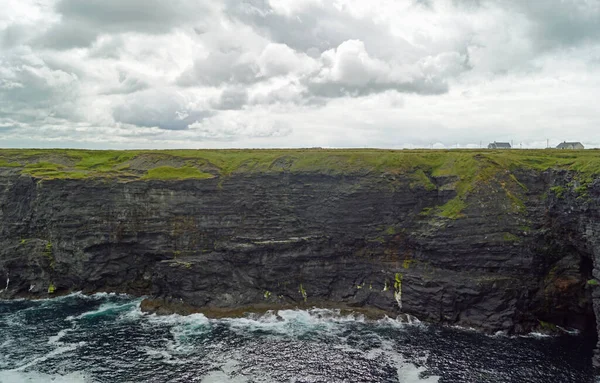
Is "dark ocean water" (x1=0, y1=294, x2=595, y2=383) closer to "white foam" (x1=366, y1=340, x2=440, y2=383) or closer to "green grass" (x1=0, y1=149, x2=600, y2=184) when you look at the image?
"white foam" (x1=366, y1=340, x2=440, y2=383)

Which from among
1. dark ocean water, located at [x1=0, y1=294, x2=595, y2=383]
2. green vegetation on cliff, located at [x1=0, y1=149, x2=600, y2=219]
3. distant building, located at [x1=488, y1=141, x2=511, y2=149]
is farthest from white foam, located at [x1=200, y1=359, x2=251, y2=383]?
distant building, located at [x1=488, y1=141, x2=511, y2=149]

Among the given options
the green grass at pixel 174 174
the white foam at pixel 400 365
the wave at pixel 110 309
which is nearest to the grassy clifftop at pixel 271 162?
the green grass at pixel 174 174

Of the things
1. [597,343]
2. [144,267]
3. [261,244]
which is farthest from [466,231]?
[144,267]

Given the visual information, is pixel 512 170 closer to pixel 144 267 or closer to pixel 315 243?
pixel 315 243

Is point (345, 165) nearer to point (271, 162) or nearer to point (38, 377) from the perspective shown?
point (271, 162)

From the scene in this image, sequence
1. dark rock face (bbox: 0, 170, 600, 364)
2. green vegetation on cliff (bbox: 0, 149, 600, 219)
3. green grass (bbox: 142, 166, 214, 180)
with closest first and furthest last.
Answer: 1. dark rock face (bbox: 0, 170, 600, 364)
2. green vegetation on cliff (bbox: 0, 149, 600, 219)
3. green grass (bbox: 142, 166, 214, 180)

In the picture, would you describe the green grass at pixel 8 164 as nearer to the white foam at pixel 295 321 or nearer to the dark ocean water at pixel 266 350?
the dark ocean water at pixel 266 350

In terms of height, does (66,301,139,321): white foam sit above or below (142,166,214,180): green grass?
below
